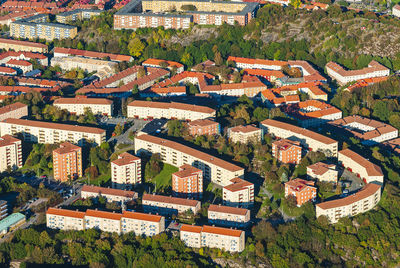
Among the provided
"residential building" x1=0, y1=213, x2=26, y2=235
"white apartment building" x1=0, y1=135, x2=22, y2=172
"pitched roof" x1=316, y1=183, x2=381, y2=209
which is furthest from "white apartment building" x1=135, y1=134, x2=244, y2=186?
"residential building" x1=0, y1=213, x2=26, y2=235

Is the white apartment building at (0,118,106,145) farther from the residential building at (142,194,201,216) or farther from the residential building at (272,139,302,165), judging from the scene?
the residential building at (272,139,302,165)

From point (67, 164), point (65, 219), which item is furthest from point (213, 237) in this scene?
point (67, 164)

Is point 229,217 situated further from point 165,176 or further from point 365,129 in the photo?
point 365,129

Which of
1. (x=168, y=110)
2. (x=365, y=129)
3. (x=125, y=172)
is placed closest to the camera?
(x=125, y=172)

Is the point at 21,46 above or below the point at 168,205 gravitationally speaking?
above

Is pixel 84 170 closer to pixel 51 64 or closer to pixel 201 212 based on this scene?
pixel 201 212

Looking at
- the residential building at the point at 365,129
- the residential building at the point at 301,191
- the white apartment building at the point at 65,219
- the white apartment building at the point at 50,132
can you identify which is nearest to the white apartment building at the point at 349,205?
the residential building at the point at 301,191

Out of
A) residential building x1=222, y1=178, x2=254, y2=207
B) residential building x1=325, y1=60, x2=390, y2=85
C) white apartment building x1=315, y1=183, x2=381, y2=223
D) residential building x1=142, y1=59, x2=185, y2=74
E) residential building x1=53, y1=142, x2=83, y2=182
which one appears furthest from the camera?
residential building x1=142, y1=59, x2=185, y2=74

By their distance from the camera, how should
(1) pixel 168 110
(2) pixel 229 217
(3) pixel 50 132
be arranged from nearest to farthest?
(2) pixel 229 217
(3) pixel 50 132
(1) pixel 168 110

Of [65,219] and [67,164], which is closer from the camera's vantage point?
[65,219]
